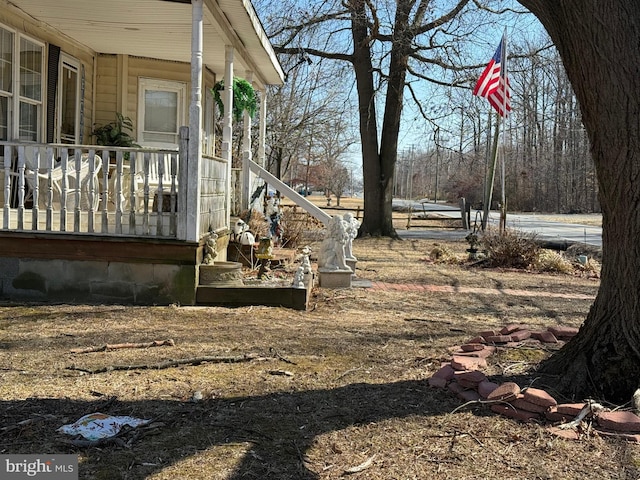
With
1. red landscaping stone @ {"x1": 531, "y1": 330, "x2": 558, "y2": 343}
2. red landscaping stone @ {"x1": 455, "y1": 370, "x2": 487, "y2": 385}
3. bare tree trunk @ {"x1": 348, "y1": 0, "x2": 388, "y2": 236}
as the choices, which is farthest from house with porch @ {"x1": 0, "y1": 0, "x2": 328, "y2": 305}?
bare tree trunk @ {"x1": 348, "y1": 0, "x2": 388, "y2": 236}

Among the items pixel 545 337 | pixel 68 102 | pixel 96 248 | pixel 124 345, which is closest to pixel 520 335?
pixel 545 337

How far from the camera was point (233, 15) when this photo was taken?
8.41 m

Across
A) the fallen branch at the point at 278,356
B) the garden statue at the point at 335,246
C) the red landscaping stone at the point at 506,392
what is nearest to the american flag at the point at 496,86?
the garden statue at the point at 335,246

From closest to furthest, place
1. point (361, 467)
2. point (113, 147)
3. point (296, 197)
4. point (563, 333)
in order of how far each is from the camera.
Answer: point (361, 467) < point (563, 333) < point (113, 147) < point (296, 197)

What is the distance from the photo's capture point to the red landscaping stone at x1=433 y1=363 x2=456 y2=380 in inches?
169

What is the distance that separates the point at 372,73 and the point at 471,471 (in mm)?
16696

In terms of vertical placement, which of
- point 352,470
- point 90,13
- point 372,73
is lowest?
point 352,470

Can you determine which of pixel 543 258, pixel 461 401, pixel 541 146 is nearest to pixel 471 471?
pixel 461 401

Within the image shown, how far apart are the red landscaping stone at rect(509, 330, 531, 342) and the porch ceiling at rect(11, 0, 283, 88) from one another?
4.81 meters

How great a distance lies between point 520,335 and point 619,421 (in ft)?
5.90

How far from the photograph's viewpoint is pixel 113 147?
22.6 ft

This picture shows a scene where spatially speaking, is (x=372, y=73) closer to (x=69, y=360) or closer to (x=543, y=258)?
(x=543, y=258)

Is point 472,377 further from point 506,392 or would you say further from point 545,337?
point 545,337

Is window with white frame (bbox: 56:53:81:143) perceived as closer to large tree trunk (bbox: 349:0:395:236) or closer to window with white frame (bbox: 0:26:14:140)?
window with white frame (bbox: 0:26:14:140)
